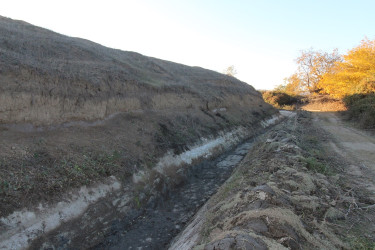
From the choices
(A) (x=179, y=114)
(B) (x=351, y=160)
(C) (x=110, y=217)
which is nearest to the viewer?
(C) (x=110, y=217)

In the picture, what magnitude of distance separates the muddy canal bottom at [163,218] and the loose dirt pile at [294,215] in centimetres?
103

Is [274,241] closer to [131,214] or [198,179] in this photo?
[131,214]

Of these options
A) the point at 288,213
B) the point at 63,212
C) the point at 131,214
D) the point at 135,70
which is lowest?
the point at 131,214

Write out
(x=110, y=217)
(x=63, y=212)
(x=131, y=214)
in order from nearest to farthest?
1. (x=63, y=212)
2. (x=110, y=217)
3. (x=131, y=214)

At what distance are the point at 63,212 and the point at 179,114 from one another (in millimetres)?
10429

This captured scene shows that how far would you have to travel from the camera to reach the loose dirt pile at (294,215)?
160 inches

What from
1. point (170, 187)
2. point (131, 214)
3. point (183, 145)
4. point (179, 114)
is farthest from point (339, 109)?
point (131, 214)

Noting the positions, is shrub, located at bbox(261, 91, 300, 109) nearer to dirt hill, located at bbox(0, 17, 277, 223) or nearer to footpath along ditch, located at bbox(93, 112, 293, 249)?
dirt hill, located at bbox(0, 17, 277, 223)

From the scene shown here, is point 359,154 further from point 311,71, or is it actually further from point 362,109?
point 311,71

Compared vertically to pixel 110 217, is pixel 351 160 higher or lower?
higher

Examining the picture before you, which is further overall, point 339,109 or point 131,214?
point 339,109

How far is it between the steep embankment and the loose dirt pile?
3.46m

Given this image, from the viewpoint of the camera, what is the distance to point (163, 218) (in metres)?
8.23

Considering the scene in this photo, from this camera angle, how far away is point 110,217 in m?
7.53
